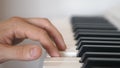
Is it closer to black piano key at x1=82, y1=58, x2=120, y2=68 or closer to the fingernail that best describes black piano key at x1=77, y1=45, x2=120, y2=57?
black piano key at x1=82, y1=58, x2=120, y2=68

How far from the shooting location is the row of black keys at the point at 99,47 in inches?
21.1

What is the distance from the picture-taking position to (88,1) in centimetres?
144

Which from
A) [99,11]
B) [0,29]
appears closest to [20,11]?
[99,11]

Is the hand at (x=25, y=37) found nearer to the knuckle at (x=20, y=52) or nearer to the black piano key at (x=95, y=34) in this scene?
the knuckle at (x=20, y=52)

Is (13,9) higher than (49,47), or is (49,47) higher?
(49,47)

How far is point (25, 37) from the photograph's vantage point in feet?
2.07

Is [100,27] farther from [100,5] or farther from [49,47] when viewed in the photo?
[100,5]

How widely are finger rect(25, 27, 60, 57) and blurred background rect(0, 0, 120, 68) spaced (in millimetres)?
833

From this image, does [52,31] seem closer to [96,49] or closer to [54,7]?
[96,49]

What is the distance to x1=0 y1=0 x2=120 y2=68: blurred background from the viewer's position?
4.70ft

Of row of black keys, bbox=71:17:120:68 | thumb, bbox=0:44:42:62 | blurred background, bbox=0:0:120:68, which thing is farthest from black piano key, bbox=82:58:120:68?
blurred background, bbox=0:0:120:68

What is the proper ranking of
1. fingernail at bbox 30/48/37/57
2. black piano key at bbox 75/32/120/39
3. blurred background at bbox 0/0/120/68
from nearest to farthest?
fingernail at bbox 30/48/37/57
black piano key at bbox 75/32/120/39
blurred background at bbox 0/0/120/68

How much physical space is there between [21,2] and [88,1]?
36 cm

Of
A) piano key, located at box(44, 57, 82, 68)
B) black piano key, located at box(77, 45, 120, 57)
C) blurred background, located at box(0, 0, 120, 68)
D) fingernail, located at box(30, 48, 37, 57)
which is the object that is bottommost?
blurred background, located at box(0, 0, 120, 68)
